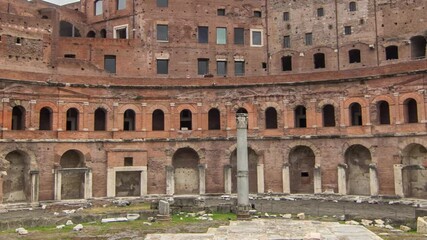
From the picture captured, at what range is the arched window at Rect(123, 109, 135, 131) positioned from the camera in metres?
36.7

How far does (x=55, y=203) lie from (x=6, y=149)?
4770 mm

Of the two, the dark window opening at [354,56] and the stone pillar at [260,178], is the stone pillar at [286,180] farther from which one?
the dark window opening at [354,56]

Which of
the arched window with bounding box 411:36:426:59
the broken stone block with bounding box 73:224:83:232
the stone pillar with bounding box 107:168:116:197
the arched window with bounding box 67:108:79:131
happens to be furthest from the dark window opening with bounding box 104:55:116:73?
the arched window with bounding box 411:36:426:59

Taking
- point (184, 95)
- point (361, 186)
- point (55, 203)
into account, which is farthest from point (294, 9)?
point (55, 203)

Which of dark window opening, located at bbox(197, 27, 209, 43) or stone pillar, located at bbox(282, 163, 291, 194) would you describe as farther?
dark window opening, located at bbox(197, 27, 209, 43)

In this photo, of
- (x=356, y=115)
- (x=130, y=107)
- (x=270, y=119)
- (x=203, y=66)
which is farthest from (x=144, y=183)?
(x=356, y=115)

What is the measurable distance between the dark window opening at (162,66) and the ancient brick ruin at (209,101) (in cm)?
9

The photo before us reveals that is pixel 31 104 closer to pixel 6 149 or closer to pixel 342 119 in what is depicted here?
pixel 6 149

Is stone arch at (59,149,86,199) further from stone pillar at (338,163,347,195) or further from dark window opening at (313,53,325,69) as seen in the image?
dark window opening at (313,53,325,69)

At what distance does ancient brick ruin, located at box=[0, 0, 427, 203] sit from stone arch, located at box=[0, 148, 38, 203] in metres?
0.07

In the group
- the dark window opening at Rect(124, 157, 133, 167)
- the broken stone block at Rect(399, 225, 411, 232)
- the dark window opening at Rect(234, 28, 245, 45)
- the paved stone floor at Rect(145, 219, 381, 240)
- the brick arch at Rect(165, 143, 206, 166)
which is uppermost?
the dark window opening at Rect(234, 28, 245, 45)

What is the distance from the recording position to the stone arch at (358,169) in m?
33.4

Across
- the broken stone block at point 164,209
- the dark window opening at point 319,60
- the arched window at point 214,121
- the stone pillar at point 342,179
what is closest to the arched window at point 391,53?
the dark window opening at point 319,60

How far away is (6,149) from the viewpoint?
30.6m
